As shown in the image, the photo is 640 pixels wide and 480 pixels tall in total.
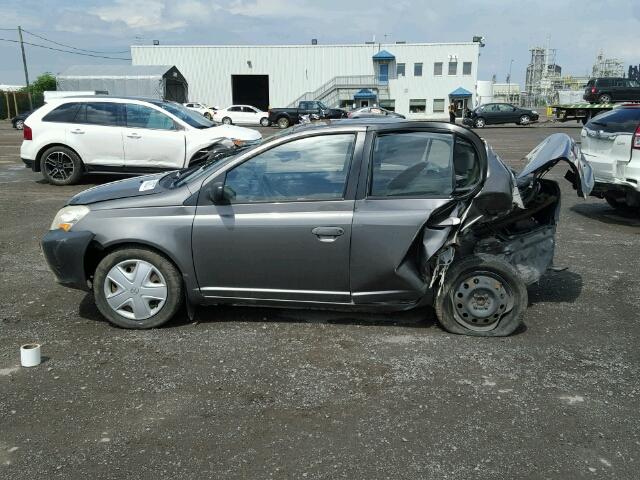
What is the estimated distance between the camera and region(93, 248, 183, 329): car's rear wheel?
4363 mm

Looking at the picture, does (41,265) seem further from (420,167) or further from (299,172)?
(420,167)

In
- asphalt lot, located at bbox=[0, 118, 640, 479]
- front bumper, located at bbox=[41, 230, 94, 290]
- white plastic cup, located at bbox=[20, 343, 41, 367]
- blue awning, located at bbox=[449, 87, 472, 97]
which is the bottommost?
asphalt lot, located at bbox=[0, 118, 640, 479]

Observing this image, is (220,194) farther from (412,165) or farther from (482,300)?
(482,300)

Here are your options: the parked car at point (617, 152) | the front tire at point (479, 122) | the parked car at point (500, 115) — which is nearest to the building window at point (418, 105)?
the parked car at point (500, 115)

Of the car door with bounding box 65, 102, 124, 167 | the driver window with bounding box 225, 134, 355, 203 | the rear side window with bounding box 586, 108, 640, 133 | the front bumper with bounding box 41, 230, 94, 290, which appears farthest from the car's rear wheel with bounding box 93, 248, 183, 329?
the car door with bounding box 65, 102, 124, 167

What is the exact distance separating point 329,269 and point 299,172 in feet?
2.49

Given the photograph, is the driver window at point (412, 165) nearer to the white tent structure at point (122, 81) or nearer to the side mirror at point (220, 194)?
the side mirror at point (220, 194)

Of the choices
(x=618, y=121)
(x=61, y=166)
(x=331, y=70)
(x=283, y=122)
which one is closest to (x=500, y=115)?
(x=283, y=122)

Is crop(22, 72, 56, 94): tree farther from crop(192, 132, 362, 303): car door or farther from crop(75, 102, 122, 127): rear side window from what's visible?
crop(192, 132, 362, 303): car door

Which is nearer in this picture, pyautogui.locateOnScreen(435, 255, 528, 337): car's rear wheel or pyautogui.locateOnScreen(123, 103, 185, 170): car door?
pyautogui.locateOnScreen(435, 255, 528, 337): car's rear wheel

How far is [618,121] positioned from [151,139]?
7.94 m

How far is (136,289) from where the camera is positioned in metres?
4.42

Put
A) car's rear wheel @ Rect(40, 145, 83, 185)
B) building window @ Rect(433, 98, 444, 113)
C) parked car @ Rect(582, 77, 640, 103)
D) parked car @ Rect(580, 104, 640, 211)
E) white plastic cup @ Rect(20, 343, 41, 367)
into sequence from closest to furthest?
white plastic cup @ Rect(20, 343, 41, 367), parked car @ Rect(580, 104, 640, 211), car's rear wheel @ Rect(40, 145, 83, 185), parked car @ Rect(582, 77, 640, 103), building window @ Rect(433, 98, 444, 113)

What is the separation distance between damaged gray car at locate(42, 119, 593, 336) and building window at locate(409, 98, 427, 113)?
197ft
